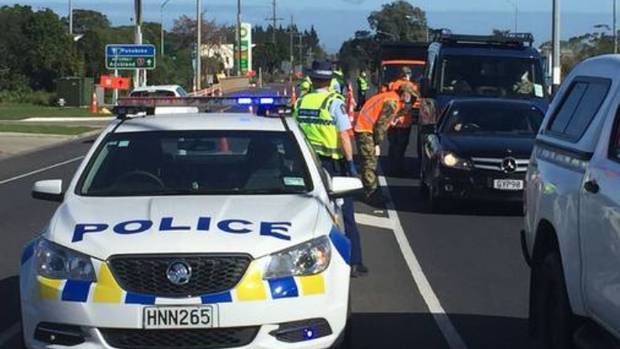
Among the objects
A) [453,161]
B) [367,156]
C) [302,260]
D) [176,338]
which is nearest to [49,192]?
[176,338]

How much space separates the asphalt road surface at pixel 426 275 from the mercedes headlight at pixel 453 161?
0.67 metres

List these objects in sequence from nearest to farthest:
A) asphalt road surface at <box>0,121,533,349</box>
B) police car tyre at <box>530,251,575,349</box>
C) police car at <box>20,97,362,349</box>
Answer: police car at <box>20,97,362,349</box>, police car tyre at <box>530,251,575,349</box>, asphalt road surface at <box>0,121,533,349</box>

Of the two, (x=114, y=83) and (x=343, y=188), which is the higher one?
(x=114, y=83)

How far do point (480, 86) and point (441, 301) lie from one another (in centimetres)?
1202

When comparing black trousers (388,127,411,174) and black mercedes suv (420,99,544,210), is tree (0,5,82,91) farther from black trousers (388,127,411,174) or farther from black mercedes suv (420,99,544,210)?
black mercedes suv (420,99,544,210)

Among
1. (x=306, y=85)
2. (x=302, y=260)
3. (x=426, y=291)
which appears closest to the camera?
(x=302, y=260)

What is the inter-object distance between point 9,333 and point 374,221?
6.60m

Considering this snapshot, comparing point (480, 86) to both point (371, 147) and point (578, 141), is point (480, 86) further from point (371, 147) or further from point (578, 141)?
point (578, 141)

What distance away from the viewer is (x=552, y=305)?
6391mm

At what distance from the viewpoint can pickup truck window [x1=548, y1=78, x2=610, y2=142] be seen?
6.01 meters

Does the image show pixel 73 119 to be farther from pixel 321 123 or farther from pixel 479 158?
pixel 321 123

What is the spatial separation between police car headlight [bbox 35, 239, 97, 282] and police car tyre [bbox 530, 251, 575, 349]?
266 centimetres

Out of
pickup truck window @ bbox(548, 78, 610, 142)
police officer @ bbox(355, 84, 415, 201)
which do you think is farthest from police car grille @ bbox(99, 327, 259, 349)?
police officer @ bbox(355, 84, 415, 201)

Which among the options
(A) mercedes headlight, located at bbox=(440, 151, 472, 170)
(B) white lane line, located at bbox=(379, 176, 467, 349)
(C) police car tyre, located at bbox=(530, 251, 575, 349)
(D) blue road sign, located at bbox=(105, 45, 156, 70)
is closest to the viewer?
(C) police car tyre, located at bbox=(530, 251, 575, 349)
